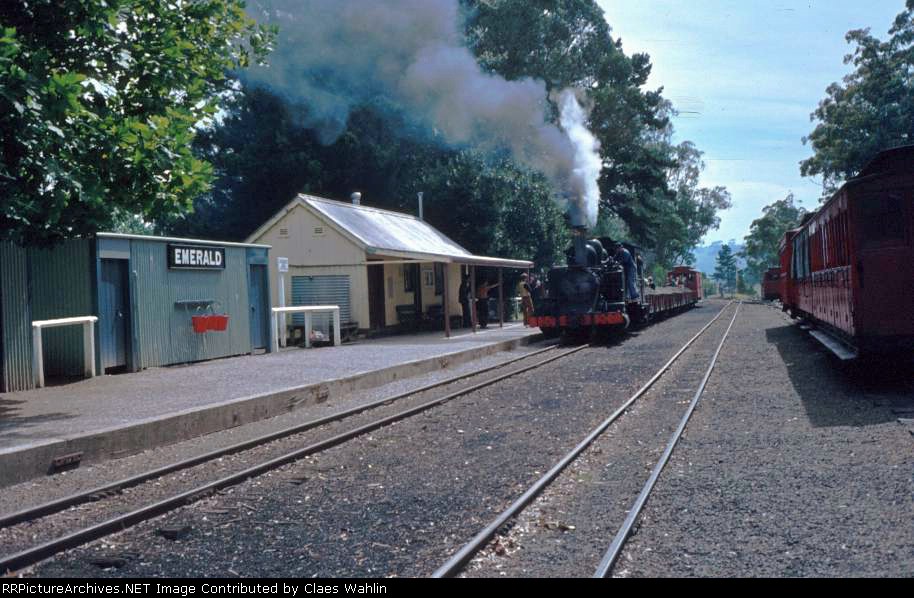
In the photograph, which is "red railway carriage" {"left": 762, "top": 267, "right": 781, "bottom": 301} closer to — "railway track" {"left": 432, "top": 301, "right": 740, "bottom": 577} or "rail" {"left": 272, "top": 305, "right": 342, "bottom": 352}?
"rail" {"left": 272, "top": 305, "right": 342, "bottom": 352}

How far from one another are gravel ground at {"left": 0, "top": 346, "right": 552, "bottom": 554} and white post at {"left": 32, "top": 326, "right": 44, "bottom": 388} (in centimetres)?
397

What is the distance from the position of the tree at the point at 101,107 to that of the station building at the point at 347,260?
456 inches

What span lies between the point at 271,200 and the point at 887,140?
28.4 m

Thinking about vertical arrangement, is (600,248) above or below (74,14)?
below

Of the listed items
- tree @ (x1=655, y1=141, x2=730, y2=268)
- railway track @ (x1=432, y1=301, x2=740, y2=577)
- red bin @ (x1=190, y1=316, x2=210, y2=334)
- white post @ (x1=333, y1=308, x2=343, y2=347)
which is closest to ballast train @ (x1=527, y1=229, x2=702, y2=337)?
white post @ (x1=333, y1=308, x2=343, y2=347)

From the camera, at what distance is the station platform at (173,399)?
8070 mm

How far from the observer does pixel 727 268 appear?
125 meters

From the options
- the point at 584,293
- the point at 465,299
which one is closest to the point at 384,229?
the point at 465,299

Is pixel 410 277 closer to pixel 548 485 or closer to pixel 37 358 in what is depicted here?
pixel 37 358

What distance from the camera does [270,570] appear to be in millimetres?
4715

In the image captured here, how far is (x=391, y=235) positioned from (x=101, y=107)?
55.4 ft

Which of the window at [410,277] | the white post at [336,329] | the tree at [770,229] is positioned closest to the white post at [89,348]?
the white post at [336,329]

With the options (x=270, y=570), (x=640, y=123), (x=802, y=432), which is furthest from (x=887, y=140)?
(x=270, y=570)

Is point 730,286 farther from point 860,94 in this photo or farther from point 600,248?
point 600,248
